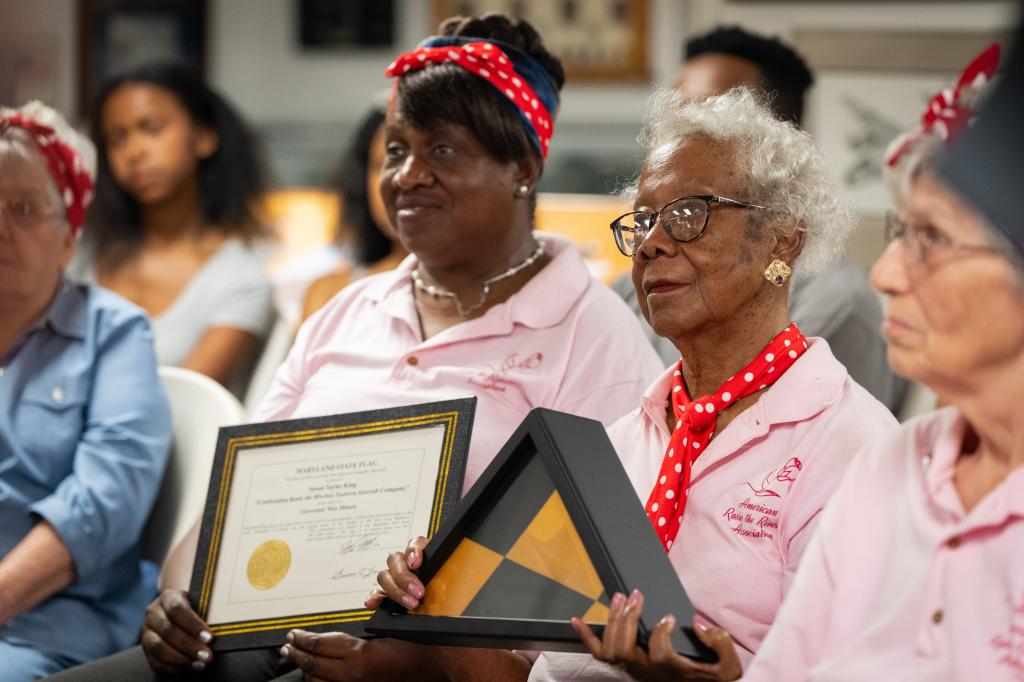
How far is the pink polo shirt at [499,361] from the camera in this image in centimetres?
214

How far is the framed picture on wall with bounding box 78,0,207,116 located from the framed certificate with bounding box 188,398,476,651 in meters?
4.22

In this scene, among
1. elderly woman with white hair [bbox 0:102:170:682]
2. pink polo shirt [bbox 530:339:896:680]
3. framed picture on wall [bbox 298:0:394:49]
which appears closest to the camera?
pink polo shirt [bbox 530:339:896:680]

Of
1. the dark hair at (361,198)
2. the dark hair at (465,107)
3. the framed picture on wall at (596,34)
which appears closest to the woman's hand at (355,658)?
the dark hair at (465,107)

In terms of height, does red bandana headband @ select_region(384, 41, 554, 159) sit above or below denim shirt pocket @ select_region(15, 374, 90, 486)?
above

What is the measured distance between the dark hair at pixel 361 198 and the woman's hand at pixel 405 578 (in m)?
2.21

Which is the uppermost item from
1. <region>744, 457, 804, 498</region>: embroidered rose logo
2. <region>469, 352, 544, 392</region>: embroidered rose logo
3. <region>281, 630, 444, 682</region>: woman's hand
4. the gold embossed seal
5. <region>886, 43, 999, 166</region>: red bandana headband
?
<region>886, 43, 999, 166</region>: red bandana headband

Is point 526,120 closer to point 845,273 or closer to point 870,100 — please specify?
point 845,273

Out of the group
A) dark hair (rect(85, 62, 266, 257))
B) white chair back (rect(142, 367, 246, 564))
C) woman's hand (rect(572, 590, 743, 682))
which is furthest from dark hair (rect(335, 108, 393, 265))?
woman's hand (rect(572, 590, 743, 682))

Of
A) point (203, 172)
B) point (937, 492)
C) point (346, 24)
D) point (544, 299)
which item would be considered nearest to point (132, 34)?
point (346, 24)

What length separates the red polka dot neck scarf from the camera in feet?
5.67

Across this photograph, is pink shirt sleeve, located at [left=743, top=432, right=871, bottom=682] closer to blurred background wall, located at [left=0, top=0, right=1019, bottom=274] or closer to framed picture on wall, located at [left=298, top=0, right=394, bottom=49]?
blurred background wall, located at [left=0, top=0, right=1019, bottom=274]

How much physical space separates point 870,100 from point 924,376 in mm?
4186

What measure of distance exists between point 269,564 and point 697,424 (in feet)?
2.48

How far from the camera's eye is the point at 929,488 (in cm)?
127
